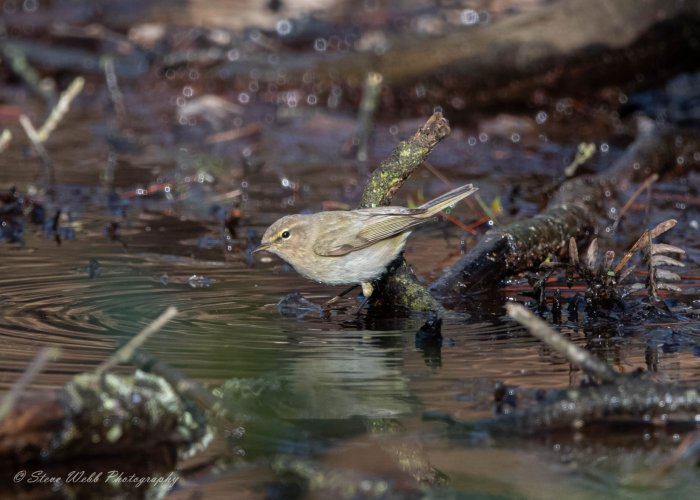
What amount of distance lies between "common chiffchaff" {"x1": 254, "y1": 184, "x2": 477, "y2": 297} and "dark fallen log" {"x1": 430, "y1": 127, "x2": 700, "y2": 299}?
13.6 inches

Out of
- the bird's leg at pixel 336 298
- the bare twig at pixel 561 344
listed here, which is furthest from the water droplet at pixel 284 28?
the bare twig at pixel 561 344

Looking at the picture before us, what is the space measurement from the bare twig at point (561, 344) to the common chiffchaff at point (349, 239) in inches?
92.3

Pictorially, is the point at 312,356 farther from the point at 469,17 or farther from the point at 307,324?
the point at 469,17

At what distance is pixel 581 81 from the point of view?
1248 centimetres

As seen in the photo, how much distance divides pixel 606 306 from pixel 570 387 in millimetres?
1385

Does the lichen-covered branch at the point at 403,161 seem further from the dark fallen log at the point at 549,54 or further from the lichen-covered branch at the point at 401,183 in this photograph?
the dark fallen log at the point at 549,54

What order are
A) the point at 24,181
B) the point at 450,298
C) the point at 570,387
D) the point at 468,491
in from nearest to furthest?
the point at 468,491 → the point at 570,387 → the point at 450,298 → the point at 24,181

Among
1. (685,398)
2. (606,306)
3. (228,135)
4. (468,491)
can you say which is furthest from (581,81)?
(468,491)

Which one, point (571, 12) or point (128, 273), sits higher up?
point (571, 12)

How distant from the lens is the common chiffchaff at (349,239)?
6.53 m

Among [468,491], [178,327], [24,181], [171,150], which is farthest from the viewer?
[171,150]

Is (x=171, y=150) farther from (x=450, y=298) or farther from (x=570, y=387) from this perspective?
(x=570, y=387)

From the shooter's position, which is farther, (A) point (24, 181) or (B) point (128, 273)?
(A) point (24, 181)

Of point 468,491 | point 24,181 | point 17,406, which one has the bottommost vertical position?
point 468,491
